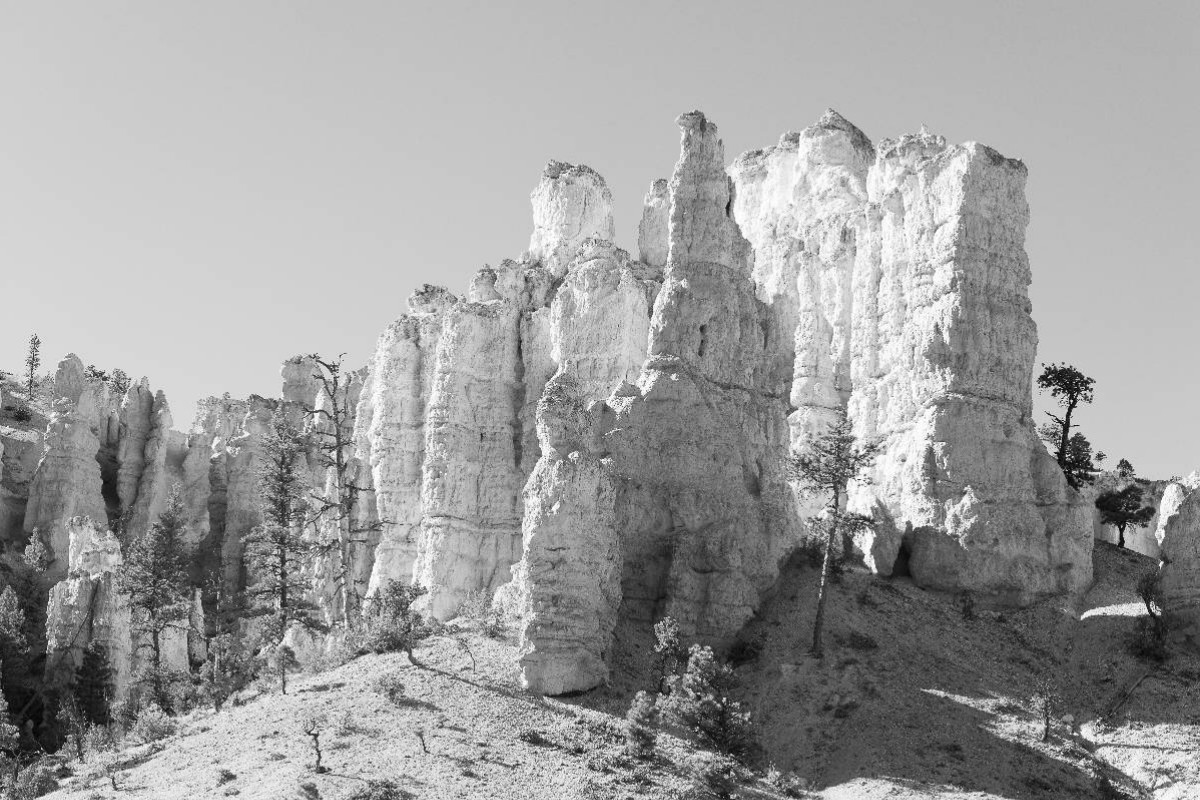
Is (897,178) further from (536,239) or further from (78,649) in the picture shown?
(78,649)

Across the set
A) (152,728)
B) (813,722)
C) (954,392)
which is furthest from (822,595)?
(152,728)

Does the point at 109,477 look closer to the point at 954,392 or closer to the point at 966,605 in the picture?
the point at 954,392

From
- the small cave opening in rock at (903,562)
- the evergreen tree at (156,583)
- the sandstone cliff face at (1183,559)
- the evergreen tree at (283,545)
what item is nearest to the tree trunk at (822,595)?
the small cave opening in rock at (903,562)

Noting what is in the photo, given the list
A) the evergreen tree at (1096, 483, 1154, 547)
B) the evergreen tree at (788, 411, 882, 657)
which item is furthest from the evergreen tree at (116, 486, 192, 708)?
the evergreen tree at (1096, 483, 1154, 547)

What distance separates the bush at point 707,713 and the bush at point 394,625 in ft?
27.5

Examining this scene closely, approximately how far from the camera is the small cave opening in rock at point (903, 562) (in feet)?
183

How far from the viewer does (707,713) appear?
42875mm

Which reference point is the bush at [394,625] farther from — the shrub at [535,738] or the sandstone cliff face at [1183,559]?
the sandstone cliff face at [1183,559]

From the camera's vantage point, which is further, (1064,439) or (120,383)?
(120,383)

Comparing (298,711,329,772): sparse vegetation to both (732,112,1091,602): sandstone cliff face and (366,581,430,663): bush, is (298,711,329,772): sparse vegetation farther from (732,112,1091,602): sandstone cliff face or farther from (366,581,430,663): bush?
(732,112,1091,602): sandstone cliff face

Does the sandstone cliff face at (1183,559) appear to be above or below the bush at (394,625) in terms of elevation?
above

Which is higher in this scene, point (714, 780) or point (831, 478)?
point (831, 478)

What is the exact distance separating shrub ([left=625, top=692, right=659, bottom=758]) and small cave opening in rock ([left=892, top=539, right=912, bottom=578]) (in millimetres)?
13958

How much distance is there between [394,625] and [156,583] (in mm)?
26385
